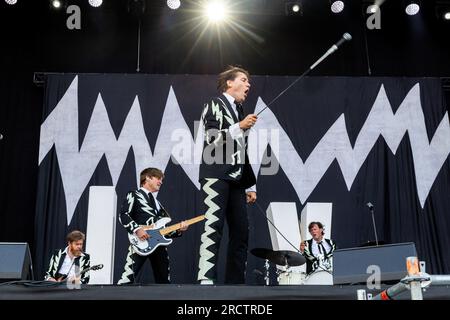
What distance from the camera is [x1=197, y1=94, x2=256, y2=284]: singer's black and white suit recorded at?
13.0 feet

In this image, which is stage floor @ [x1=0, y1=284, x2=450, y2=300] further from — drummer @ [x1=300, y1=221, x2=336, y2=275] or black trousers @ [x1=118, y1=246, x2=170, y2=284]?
drummer @ [x1=300, y1=221, x2=336, y2=275]

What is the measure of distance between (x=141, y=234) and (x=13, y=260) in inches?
79.8

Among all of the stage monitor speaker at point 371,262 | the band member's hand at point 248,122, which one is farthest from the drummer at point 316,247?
the stage monitor speaker at point 371,262

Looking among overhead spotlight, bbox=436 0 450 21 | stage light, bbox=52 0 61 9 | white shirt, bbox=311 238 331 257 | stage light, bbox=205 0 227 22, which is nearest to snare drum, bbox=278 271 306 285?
white shirt, bbox=311 238 331 257

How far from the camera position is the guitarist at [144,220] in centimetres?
545

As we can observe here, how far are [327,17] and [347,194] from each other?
253cm

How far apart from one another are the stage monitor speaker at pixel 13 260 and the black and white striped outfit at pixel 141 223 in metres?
2.04

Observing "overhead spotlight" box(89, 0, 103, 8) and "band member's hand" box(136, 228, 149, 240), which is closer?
"band member's hand" box(136, 228, 149, 240)

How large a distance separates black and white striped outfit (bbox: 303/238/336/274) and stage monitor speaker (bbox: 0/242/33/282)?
14.2ft

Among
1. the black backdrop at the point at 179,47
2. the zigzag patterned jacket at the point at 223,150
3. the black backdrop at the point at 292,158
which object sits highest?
the black backdrop at the point at 179,47

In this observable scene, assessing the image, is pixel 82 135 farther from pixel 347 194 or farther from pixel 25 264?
pixel 25 264

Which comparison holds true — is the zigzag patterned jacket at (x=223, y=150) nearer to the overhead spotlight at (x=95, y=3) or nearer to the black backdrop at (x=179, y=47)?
the black backdrop at (x=179, y=47)

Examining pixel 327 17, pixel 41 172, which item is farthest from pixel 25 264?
pixel 327 17

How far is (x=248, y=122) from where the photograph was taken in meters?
4.05
